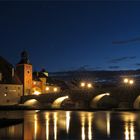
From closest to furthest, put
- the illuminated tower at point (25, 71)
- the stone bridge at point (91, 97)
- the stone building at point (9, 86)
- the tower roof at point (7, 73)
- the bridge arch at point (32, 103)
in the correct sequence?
1. the stone bridge at point (91, 97)
2. the stone building at point (9, 86)
3. the bridge arch at point (32, 103)
4. the tower roof at point (7, 73)
5. the illuminated tower at point (25, 71)

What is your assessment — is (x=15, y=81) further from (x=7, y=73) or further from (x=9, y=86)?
(x=9, y=86)

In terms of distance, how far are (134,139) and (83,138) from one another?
113 inches

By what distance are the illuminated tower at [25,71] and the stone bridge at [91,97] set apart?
476 cm

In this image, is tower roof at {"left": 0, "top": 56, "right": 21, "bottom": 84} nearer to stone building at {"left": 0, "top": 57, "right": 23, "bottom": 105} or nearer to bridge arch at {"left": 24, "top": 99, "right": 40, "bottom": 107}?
stone building at {"left": 0, "top": 57, "right": 23, "bottom": 105}

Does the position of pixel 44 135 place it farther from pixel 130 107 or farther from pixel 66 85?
pixel 66 85

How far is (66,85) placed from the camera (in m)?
117

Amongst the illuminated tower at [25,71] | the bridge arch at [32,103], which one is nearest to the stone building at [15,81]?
the illuminated tower at [25,71]

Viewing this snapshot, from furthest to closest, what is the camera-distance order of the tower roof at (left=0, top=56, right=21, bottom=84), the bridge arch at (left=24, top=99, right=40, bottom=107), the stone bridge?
the tower roof at (left=0, top=56, right=21, bottom=84)
the bridge arch at (left=24, top=99, right=40, bottom=107)
the stone bridge

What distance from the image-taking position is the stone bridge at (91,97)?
176 feet

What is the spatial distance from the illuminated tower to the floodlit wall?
3.40 metres

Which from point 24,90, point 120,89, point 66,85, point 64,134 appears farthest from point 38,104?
point 64,134

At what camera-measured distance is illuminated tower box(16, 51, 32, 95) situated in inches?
3209

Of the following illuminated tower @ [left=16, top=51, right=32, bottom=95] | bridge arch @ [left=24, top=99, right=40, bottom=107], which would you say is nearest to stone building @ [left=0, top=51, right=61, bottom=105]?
illuminated tower @ [left=16, top=51, right=32, bottom=95]

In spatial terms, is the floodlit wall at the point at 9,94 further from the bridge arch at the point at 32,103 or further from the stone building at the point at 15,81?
the bridge arch at the point at 32,103
